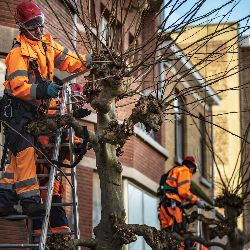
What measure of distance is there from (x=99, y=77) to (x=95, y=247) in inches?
70.9

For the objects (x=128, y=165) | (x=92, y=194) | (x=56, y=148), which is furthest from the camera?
(x=128, y=165)

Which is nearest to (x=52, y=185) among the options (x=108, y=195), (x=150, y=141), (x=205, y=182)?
(x=108, y=195)

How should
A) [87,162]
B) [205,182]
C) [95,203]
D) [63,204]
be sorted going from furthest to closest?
[205,182], [95,203], [87,162], [63,204]

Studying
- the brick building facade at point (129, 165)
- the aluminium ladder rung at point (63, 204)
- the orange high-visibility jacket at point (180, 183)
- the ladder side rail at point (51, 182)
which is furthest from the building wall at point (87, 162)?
the aluminium ladder rung at point (63, 204)

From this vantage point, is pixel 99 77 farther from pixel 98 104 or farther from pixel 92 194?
pixel 92 194

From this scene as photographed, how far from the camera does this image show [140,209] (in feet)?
61.0

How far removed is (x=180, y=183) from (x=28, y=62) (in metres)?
6.43

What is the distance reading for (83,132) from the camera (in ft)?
30.9

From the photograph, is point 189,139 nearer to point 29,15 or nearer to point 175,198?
point 175,198

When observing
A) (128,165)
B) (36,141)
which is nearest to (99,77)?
(36,141)

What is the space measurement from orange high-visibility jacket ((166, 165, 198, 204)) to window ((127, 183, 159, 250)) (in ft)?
6.05

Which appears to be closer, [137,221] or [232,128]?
[137,221]

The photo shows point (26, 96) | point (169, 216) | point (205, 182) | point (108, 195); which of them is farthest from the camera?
point (205, 182)

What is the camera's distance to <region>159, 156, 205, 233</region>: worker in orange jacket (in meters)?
16.0
